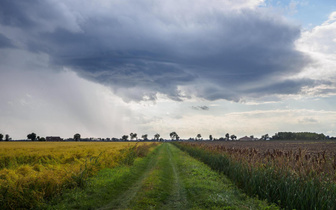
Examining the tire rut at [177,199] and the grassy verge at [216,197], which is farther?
the tire rut at [177,199]

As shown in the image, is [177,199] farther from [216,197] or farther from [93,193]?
[93,193]

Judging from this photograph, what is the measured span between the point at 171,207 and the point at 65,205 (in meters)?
4.93

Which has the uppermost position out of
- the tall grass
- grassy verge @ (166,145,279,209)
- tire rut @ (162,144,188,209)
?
the tall grass

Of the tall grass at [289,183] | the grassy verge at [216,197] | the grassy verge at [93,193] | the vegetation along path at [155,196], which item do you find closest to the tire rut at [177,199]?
the vegetation along path at [155,196]

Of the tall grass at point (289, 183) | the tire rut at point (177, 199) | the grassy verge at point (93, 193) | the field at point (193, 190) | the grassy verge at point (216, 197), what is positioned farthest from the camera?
the tire rut at point (177, 199)

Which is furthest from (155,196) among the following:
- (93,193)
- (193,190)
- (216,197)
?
(93,193)

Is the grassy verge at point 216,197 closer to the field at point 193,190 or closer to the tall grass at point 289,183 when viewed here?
the field at point 193,190

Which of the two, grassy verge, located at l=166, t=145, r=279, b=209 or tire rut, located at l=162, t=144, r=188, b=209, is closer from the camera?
grassy verge, located at l=166, t=145, r=279, b=209

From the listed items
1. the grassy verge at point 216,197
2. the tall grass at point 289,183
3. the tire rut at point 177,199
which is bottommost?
the tire rut at point 177,199

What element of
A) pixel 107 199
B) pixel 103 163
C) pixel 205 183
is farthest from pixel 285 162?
pixel 103 163

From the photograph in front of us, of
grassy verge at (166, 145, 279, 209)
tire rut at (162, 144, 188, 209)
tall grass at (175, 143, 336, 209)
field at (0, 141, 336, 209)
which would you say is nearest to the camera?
tall grass at (175, 143, 336, 209)

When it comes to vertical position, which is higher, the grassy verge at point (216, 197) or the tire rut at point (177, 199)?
the grassy verge at point (216, 197)

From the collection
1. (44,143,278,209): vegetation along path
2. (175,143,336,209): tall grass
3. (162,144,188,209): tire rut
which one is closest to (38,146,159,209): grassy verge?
(44,143,278,209): vegetation along path

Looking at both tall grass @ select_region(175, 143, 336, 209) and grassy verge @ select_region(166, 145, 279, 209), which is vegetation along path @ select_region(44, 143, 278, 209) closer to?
grassy verge @ select_region(166, 145, 279, 209)
